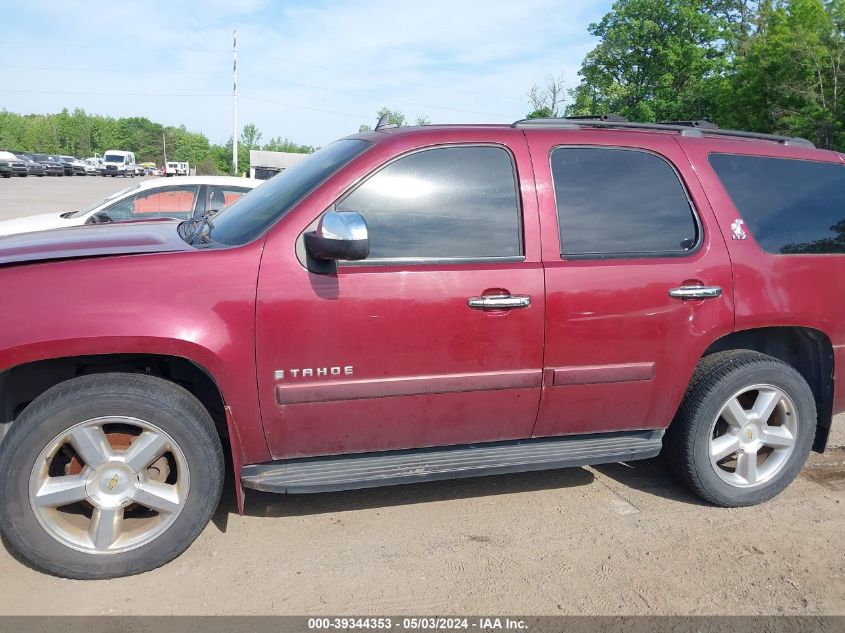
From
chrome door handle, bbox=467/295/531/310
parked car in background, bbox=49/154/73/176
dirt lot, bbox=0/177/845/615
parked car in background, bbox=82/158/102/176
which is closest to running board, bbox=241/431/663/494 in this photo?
dirt lot, bbox=0/177/845/615

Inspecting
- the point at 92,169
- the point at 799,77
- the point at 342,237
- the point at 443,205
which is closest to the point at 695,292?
the point at 443,205

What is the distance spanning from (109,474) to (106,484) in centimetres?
5

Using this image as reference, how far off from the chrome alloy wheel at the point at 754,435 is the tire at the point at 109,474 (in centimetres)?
257

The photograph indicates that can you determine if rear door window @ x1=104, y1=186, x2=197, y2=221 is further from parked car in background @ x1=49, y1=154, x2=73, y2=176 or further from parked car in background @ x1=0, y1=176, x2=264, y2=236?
parked car in background @ x1=49, y1=154, x2=73, y2=176

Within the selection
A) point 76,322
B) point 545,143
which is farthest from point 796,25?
point 76,322

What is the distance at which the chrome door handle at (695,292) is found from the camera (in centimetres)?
336

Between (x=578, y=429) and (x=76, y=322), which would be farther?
(x=578, y=429)

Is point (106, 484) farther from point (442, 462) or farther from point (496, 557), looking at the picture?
point (496, 557)

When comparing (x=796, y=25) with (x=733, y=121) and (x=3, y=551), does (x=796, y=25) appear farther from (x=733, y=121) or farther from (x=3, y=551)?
(x=3, y=551)

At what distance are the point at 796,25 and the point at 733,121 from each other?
16.1ft

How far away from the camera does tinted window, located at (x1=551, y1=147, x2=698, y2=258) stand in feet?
10.9

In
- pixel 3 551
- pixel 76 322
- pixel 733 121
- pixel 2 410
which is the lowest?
pixel 3 551

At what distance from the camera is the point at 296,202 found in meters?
3.06

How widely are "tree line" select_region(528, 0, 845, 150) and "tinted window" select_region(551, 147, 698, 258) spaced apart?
965 inches
